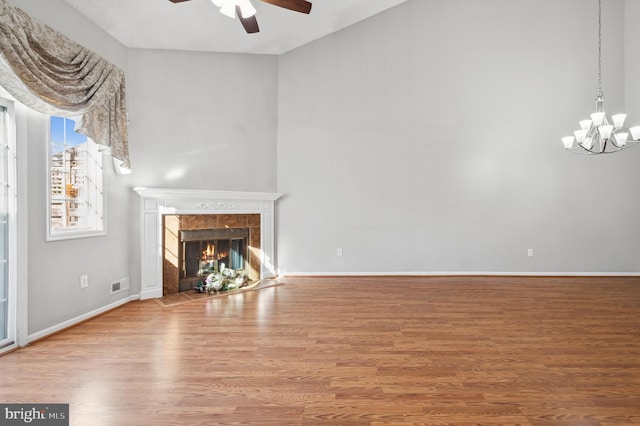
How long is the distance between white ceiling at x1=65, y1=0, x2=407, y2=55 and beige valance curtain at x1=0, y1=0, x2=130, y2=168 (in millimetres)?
465

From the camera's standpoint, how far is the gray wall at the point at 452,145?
5434mm

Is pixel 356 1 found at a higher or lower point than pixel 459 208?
higher

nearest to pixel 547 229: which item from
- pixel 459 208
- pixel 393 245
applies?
pixel 459 208

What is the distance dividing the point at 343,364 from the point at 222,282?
2.61m

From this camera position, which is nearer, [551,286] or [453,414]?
[453,414]

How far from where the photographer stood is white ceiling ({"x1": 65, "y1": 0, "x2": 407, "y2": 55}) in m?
3.48

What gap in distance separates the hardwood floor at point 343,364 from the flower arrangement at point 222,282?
1.51 ft

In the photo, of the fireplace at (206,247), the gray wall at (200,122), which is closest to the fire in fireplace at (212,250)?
the fireplace at (206,247)

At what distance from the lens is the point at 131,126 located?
4.01m

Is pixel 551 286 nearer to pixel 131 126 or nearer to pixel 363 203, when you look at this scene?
pixel 363 203

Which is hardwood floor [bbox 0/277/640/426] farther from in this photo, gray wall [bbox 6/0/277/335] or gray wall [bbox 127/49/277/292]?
gray wall [bbox 127/49/277/292]

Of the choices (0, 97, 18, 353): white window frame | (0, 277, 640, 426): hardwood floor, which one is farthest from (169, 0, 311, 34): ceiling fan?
(0, 277, 640, 426): hardwood floor

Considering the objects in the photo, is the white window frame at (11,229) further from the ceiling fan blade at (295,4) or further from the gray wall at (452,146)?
the gray wall at (452,146)

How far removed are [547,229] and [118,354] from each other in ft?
19.9
